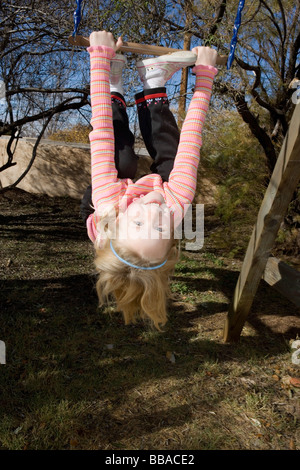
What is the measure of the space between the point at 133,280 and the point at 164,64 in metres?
1.36

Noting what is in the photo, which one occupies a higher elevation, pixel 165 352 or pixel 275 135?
pixel 275 135

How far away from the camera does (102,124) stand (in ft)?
6.86

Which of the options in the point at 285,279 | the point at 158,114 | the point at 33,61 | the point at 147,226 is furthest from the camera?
the point at 33,61

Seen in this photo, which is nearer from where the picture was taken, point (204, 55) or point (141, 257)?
point (141, 257)

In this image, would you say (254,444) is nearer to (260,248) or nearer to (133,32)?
(260,248)

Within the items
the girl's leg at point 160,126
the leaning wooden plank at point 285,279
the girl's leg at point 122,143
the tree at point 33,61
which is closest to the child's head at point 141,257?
the girl's leg at point 122,143

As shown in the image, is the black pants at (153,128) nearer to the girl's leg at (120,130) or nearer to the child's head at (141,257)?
the girl's leg at (120,130)

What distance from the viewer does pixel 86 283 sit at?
4672mm

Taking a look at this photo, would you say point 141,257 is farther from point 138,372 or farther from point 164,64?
point 138,372

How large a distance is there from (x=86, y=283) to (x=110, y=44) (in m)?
3.13

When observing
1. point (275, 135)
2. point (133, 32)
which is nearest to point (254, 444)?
point (133, 32)

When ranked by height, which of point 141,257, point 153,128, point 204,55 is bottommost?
point 141,257

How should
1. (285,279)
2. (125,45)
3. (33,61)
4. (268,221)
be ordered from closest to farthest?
(125,45), (268,221), (285,279), (33,61)

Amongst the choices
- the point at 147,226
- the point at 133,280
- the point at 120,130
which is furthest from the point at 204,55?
the point at 133,280
